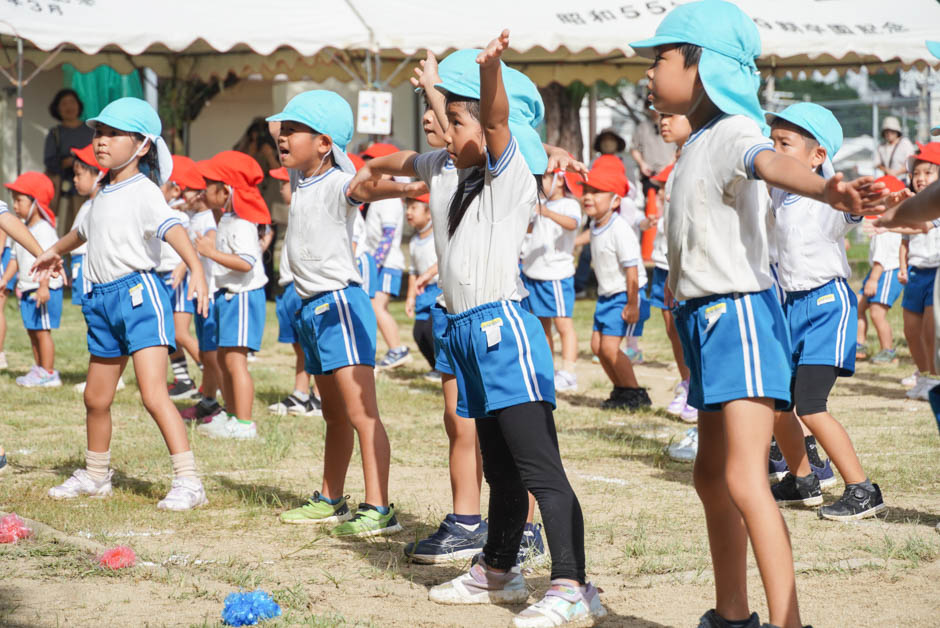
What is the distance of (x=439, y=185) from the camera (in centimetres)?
416

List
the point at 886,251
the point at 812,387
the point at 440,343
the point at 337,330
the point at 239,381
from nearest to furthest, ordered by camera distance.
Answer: the point at 440,343, the point at 337,330, the point at 812,387, the point at 239,381, the point at 886,251

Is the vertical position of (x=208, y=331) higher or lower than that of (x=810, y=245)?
lower

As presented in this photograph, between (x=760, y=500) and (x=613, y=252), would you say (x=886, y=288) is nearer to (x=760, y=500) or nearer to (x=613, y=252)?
(x=613, y=252)

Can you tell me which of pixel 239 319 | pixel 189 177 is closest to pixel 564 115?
pixel 189 177

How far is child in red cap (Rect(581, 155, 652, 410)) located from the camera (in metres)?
8.36

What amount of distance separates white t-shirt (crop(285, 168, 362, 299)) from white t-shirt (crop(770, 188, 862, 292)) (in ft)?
6.76

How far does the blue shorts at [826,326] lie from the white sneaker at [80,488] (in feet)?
11.1

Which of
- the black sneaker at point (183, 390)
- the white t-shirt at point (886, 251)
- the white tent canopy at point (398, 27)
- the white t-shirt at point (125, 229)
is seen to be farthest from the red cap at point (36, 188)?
the white t-shirt at point (886, 251)

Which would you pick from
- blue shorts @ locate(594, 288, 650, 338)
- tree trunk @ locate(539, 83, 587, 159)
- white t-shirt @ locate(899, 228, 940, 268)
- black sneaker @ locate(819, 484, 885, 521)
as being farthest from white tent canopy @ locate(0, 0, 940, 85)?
black sneaker @ locate(819, 484, 885, 521)

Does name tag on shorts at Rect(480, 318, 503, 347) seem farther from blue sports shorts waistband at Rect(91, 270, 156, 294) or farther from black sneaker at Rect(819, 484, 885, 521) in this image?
blue sports shorts waistband at Rect(91, 270, 156, 294)

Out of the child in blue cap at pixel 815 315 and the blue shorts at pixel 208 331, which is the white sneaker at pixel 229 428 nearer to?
the blue shorts at pixel 208 331

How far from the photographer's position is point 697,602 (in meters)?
3.91

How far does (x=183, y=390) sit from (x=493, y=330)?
5828 millimetres

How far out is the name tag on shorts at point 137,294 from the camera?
5434 millimetres
